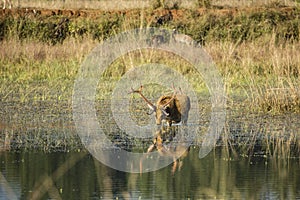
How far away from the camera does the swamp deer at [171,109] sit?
10234mm

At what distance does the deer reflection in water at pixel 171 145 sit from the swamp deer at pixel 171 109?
13 cm

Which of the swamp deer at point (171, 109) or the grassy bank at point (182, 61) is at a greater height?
the grassy bank at point (182, 61)

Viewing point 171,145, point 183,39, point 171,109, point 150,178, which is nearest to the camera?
point 150,178

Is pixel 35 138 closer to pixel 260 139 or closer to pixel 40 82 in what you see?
pixel 260 139

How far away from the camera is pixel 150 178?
299 inches

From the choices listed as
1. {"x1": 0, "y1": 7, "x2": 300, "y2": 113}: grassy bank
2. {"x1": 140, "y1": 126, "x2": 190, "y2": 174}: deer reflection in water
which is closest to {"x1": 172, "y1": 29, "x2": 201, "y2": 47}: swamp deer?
{"x1": 0, "y1": 7, "x2": 300, "y2": 113}: grassy bank

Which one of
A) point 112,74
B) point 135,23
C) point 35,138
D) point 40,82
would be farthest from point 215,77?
point 35,138

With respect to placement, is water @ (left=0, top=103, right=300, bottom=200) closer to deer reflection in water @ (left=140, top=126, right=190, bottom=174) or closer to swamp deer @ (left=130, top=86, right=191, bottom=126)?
deer reflection in water @ (left=140, top=126, right=190, bottom=174)

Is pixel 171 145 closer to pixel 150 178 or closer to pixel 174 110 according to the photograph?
pixel 174 110

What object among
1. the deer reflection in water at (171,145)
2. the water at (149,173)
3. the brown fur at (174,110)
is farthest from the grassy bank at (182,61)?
the water at (149,173)

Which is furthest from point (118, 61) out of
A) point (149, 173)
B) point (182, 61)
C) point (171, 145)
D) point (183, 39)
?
point (149, 173)

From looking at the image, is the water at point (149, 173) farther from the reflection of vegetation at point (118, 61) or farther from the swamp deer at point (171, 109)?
the swamp deer at point (171, 109)

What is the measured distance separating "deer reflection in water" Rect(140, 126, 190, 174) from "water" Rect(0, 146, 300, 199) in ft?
A: 0.32

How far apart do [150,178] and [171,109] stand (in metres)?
2.86
